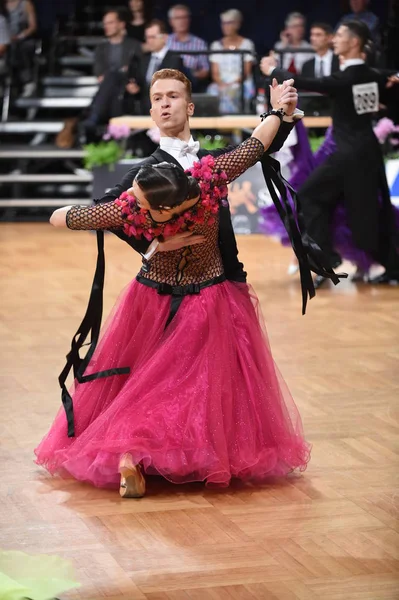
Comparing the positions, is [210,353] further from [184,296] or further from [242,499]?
[242,499]

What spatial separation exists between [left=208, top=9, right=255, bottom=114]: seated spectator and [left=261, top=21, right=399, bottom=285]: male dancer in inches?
124

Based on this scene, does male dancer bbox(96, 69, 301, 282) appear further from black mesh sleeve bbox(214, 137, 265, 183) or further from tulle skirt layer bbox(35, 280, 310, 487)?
tulle skirt layer bbox(35, 280, 310, 487)

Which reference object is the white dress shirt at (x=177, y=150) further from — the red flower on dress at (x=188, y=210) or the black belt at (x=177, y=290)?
the black belt at (x=177, y=290)

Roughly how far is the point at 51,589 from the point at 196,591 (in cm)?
42

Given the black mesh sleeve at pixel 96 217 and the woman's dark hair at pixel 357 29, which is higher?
the woman's dark hair at pixel 357 29

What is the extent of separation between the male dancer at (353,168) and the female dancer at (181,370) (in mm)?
3384

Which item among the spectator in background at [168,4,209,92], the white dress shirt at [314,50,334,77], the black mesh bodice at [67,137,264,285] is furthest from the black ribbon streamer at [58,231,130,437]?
the spectator in background at [168,4,209,92]

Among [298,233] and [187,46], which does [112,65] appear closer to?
[187,46]

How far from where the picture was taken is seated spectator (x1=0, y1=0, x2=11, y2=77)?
11.6m

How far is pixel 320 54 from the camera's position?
9.69 meters

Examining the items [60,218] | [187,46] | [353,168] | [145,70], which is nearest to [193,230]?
[60,218]

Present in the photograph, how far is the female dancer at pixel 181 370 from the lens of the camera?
338 cm

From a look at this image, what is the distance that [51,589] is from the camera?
2.43 meters

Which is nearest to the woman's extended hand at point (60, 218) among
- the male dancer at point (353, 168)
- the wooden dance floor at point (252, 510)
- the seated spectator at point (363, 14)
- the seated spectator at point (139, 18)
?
the wooden dance floor at point (252, 510)
